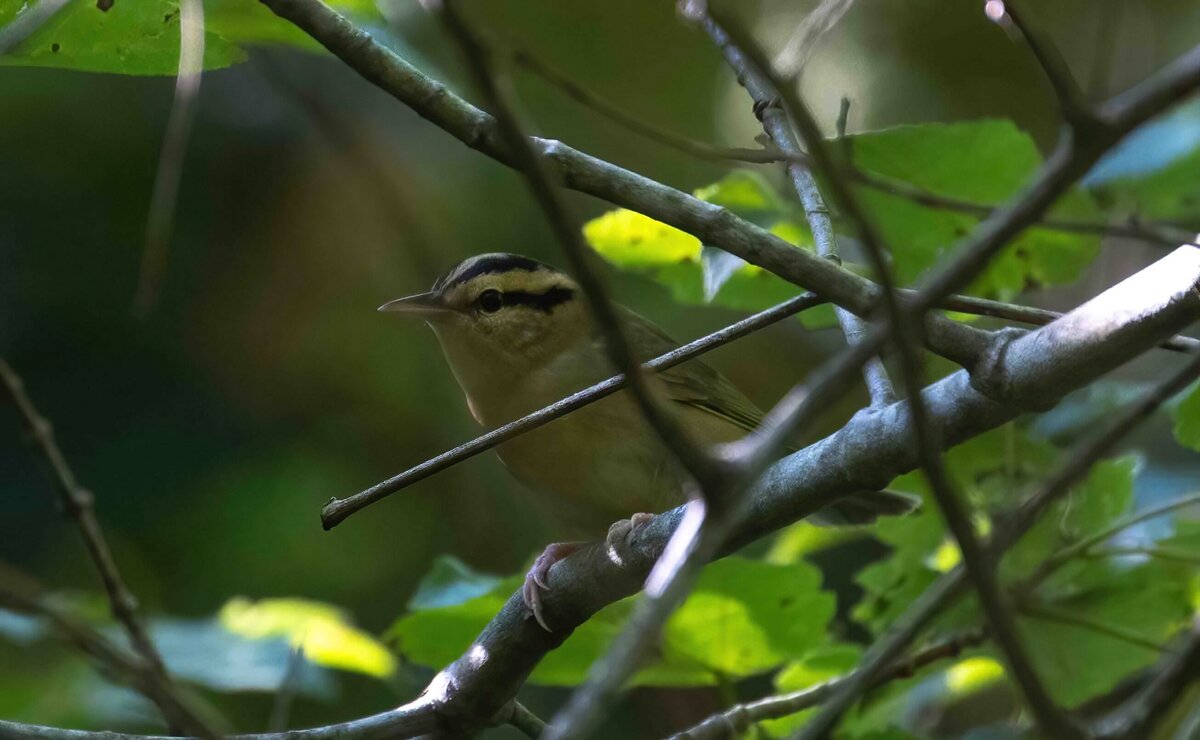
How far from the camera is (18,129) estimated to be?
6.38 m

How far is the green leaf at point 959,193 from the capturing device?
3398 millimetres

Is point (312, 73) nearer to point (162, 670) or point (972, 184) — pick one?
point (972, 184)

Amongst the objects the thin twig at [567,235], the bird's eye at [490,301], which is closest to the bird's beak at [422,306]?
the bird's eye at [490,301]

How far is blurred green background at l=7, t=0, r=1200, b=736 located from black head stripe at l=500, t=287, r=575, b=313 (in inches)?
43.1

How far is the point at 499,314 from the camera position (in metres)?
4.55

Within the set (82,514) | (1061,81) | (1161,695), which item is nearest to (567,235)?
(1061,81)

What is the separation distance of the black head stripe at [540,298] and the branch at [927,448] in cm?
312

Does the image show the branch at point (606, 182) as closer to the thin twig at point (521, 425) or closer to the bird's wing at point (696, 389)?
the thin twig at point (521, 425)

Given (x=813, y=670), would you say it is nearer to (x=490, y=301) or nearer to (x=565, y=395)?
(x=565, y=395)

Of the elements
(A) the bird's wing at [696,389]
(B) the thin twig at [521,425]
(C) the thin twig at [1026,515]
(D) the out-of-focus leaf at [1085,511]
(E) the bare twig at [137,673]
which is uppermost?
(A) the bird's wing at [696,389]

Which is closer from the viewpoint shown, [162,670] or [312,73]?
[162,670]

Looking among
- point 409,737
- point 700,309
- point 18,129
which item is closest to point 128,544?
point 18,129

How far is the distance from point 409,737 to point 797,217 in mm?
1685

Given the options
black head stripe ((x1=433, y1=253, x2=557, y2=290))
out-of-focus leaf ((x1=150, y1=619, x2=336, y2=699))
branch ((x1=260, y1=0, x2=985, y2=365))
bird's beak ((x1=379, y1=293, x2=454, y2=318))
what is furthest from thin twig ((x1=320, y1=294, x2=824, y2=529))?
black head stripe ((x1=433, y1=253, x2=557, y2=290))
